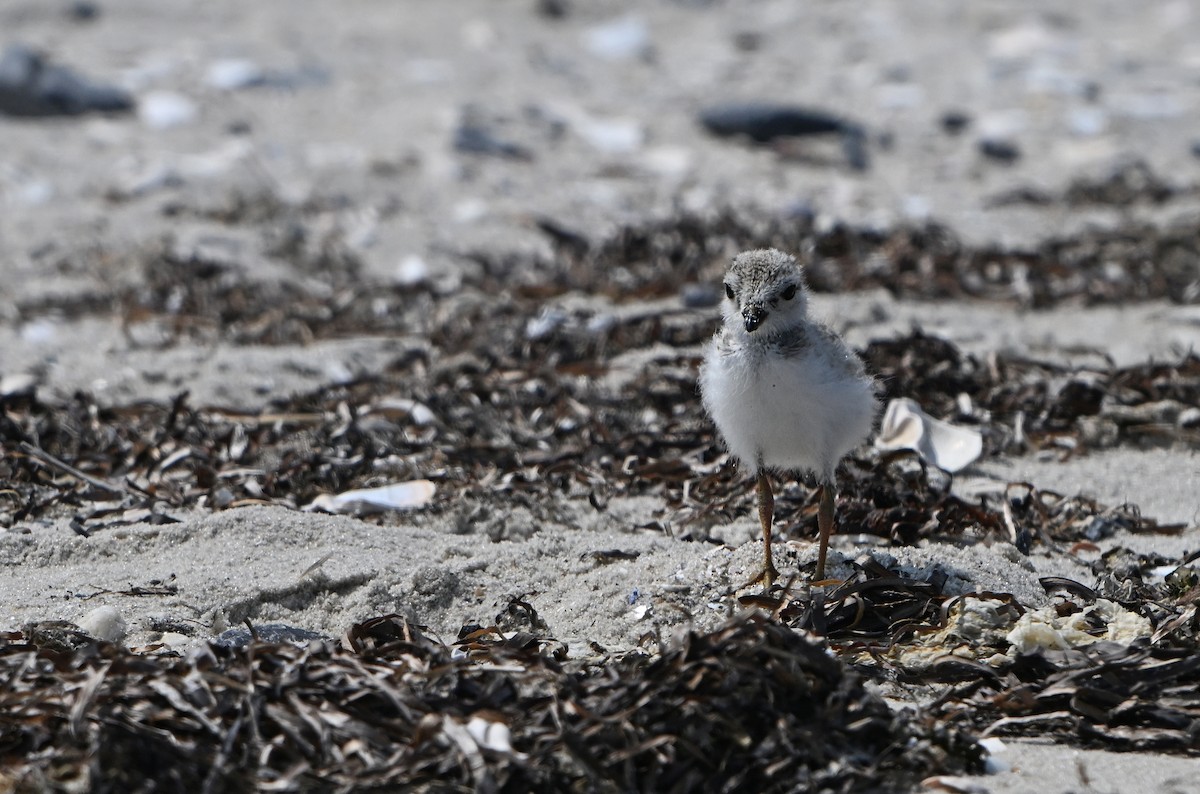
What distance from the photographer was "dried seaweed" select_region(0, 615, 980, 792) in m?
2.20

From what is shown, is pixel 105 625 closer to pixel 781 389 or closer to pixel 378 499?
pixel 378 499

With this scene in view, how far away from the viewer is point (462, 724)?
2.33 meters

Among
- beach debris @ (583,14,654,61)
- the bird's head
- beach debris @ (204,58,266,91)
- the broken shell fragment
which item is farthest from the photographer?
beach debris @ (583,14,654,61)

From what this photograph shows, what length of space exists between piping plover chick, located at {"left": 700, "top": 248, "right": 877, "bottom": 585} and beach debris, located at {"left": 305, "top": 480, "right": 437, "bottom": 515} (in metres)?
0.88

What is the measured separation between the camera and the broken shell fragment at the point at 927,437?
3875 mm

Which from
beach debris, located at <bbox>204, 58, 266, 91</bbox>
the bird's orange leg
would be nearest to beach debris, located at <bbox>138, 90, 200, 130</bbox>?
beach debris, located at <bbox>204, 58, 266, 91</bbox>

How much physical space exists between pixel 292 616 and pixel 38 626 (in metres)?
0.54

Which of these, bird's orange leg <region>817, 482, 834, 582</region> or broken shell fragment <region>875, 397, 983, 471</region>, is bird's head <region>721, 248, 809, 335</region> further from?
broken shell fragment <region>875, 397, 983, 471</region>

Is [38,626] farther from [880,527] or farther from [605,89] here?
[605,89]

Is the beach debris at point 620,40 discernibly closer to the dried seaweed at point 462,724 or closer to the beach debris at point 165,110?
the beach debris at point 165,110

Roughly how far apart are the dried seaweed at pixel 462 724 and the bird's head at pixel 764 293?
3.41 ft

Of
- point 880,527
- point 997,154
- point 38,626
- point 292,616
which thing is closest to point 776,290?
point 880,527

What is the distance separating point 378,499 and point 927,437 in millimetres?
1642

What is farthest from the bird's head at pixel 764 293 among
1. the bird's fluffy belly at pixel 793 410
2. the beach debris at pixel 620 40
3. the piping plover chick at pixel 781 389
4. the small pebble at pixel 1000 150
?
the beach debris at pixel 620 40
